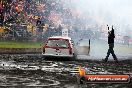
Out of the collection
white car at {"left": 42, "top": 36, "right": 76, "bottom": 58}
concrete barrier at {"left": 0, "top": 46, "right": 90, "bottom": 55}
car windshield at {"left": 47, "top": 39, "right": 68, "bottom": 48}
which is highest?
car windshield at {"left": 47, "top": 39, "right": 68, "bottom": 48}

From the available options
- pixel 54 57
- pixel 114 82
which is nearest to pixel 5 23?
pixel 54 57

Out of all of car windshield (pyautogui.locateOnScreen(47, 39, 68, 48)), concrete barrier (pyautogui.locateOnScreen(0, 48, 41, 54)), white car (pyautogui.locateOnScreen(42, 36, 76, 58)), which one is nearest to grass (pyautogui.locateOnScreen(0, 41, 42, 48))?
concrete barrier (pyautogui.locateOnScreen(0, 48, 41, 54))

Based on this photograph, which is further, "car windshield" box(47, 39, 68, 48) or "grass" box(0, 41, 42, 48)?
"grass" box(0, 41, 42, 48)

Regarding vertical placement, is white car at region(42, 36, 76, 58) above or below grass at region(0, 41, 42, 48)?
above

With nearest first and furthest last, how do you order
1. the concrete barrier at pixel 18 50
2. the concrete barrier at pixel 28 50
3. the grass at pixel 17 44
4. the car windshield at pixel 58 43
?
the car windshield at pixel 58 43, the concrete barrier at pixel 18 50, the concrete barrier at pixel 28 50, the grass at pixel 17 44

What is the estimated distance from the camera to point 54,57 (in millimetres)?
26328

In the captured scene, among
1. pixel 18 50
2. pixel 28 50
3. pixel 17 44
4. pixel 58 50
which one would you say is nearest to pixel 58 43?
pixel 58 50

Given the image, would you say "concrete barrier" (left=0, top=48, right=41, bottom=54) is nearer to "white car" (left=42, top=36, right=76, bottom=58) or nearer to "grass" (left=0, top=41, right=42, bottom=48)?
"grass" (left=0, top=41, right=42, bottom=48)

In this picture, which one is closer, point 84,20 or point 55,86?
point 55,86

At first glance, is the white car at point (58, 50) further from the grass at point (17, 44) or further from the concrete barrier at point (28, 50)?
the grass at point (17, 44)

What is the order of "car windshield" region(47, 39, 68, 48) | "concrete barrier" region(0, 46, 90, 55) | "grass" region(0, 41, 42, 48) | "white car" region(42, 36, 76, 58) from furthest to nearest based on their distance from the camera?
"grass" region(0, 41, 42, 48)
"concrete barrier" region(0, 46, 90, 55)
"car windshield" region(47, 39, 68, 48)
"white car" region(42, 36, 76, 58)

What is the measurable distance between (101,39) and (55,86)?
41.8 metres

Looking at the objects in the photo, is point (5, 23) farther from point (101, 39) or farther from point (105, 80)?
point (105, 80)

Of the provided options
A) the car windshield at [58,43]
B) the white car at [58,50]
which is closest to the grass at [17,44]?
the car windshield at [58,43]
